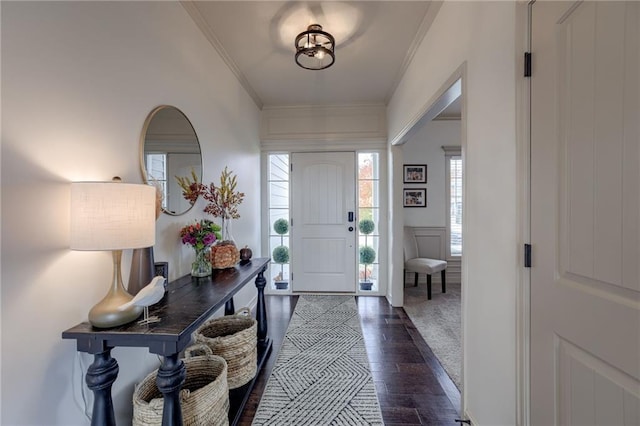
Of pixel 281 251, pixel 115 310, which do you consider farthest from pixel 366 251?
pixel 115 310

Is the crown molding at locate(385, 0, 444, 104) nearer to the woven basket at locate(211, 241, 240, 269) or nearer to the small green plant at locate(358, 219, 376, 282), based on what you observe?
the small green plant at locate(358, 219, 376, 282)

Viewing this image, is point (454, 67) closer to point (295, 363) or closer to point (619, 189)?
point (619, 189)

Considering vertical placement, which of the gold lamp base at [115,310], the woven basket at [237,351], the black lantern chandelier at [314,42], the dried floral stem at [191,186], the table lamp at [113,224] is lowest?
the woven basket at [237,351]

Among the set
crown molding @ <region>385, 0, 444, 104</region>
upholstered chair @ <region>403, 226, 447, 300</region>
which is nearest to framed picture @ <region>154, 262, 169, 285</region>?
crown molding @ <region>385, 0, 444, 104</region>

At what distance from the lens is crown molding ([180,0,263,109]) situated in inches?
75.6

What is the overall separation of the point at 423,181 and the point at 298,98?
2.39 metres

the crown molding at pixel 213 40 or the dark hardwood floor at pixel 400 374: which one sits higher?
the crown molding at pixel 213 40

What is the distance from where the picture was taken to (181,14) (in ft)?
6.13

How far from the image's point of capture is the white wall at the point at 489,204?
1173mm

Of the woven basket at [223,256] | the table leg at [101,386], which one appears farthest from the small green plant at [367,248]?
the table leg at [101,386]

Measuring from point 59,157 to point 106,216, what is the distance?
35 centimetres

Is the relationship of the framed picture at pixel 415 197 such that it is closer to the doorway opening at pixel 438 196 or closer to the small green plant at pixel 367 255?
the doorway opening at pixel 438 196

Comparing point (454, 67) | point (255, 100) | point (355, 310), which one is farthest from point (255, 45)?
point (355, 310)

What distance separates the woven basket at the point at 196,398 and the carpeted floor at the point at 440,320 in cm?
149
